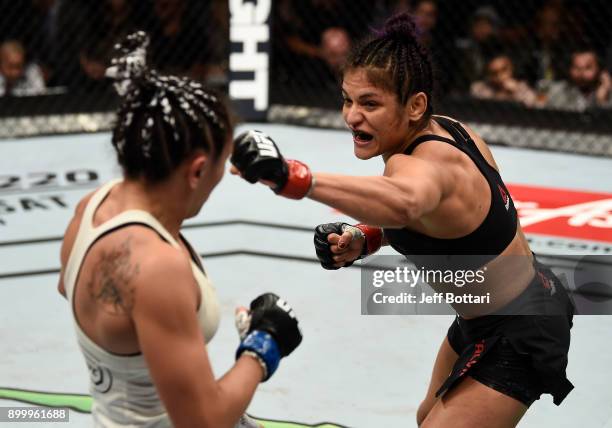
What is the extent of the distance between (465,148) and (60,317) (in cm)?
191

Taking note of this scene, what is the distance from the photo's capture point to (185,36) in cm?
680

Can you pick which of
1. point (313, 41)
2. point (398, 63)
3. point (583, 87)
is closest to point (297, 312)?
point (398, 63)

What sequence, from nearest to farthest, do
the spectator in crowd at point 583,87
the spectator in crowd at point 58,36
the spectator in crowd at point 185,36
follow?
the spectator in crowd at point 583,87 < the spectator in crowd at point 58,36 < the spectator in crowd at point 185,36

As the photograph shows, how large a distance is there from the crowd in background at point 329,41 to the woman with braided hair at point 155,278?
16.2 feet

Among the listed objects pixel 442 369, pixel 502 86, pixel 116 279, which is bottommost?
pixel 442 369

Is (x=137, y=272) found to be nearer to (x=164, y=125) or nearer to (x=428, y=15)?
(x=164, y=125)

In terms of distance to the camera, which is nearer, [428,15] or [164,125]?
[164,125]

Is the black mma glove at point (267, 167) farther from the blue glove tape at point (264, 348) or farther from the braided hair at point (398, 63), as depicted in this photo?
the braided hair at point (398, 63)

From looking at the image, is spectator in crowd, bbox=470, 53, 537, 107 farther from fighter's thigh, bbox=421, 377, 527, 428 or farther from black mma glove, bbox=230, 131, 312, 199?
black mma glove, bbox=230, 131, 312, 199

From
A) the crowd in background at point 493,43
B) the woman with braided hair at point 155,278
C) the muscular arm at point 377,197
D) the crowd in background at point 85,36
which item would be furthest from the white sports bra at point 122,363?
the crowd in background at point 85,36

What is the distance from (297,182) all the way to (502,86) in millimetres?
5014

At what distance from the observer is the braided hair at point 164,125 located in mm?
1434

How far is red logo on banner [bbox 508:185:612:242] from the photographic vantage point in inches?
167

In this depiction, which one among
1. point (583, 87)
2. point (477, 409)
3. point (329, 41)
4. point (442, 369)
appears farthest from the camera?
point (329, 41)
